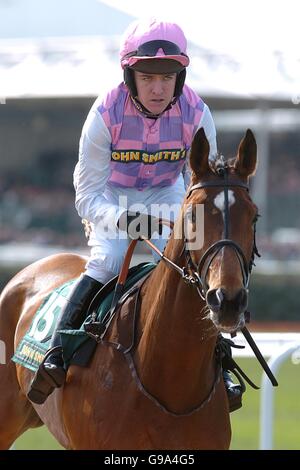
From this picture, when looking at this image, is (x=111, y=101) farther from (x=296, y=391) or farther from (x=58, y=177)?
(x=58, y=177)

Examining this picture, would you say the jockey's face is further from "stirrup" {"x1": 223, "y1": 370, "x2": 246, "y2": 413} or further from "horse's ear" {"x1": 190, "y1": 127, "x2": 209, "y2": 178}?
"stirrup" {"x1": 223, "y1": 370, "x2": 246, "y2": 413}

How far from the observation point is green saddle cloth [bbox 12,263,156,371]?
182 inches

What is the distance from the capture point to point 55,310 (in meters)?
5.08

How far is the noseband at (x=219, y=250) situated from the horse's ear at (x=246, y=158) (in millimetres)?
71

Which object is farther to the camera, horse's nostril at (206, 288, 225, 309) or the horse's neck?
the horse's neck

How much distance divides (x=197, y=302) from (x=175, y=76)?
1.13 meters

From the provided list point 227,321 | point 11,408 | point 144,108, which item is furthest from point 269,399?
point 227,321

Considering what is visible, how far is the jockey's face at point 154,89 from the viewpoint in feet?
15.0

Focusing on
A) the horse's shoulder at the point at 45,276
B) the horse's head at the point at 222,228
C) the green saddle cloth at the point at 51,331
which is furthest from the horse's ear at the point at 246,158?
the horse's shoulder at the point at 45,276

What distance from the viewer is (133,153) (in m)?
4.78

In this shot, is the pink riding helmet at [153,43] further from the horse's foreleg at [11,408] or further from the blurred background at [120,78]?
the blurred background at [120,78]

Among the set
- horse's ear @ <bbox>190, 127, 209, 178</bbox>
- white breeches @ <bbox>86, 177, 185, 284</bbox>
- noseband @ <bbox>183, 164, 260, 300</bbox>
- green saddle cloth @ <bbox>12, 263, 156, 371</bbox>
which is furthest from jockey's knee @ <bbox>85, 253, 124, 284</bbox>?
horse's ear @ <bbox>190, 127, 209, 178</bbox>

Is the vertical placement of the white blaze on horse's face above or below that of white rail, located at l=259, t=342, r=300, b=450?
above

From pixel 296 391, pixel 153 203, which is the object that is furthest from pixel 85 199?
pixel 296 391
